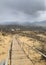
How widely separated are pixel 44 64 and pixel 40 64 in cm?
35

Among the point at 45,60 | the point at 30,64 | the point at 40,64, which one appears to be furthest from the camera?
the point at 45,60

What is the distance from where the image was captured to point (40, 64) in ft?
40.6

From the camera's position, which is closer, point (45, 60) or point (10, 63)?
point (10, 63)

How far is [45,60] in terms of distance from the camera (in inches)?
557

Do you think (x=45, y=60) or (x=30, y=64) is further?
(x=45, y=60)

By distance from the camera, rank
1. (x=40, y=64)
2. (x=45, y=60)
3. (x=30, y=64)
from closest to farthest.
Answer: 1. (x=30, y=64)
2. (x=40, y=64)
3. (x=45, y=60)

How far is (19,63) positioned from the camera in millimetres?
11477

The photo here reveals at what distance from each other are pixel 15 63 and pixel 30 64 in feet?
3.03

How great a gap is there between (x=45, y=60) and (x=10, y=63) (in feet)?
11.5

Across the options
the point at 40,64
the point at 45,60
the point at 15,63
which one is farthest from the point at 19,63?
the point at 45,60

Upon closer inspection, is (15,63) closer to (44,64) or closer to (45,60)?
(44,64)

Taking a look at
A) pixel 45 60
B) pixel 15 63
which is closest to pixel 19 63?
pixel 15 63

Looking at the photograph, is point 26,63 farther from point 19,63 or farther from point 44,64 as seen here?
point 44,64

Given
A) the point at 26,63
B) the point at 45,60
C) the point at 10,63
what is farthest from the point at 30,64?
the point at 45,60
